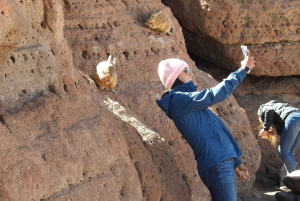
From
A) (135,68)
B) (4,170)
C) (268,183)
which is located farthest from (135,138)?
(268,183)

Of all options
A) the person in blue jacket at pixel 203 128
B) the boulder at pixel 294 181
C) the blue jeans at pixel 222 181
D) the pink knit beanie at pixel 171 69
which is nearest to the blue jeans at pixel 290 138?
the boulder at pixel 294 181

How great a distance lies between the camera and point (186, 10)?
329 inches

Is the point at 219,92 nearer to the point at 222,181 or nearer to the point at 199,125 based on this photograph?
the point at 199,125

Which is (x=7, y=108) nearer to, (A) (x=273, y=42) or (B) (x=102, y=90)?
(B) (x=102, y=90)

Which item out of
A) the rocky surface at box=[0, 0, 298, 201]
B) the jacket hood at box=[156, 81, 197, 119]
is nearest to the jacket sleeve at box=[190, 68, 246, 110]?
the jacket hood at box=[156, 81, 197, 119]

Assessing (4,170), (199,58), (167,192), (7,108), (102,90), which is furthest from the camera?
(199,58)

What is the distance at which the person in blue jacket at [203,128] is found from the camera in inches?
163

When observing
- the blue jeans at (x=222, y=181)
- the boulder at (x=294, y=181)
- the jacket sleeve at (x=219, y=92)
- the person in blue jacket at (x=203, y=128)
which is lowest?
the boulder at (x=294, y=181)

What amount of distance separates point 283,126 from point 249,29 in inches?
87.6

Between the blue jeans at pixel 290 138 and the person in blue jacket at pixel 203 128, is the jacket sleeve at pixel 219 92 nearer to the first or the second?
the person in blue jacket at pixel 203 128

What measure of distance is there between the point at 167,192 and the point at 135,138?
1.67 feet

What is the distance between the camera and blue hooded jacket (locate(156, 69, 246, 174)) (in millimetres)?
4125

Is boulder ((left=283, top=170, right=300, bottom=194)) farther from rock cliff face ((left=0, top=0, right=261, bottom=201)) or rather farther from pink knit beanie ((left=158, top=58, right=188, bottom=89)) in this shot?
pink knit beanie ((left=158, top=58, right=188, bottom=89))

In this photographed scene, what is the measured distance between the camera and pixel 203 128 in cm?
421
